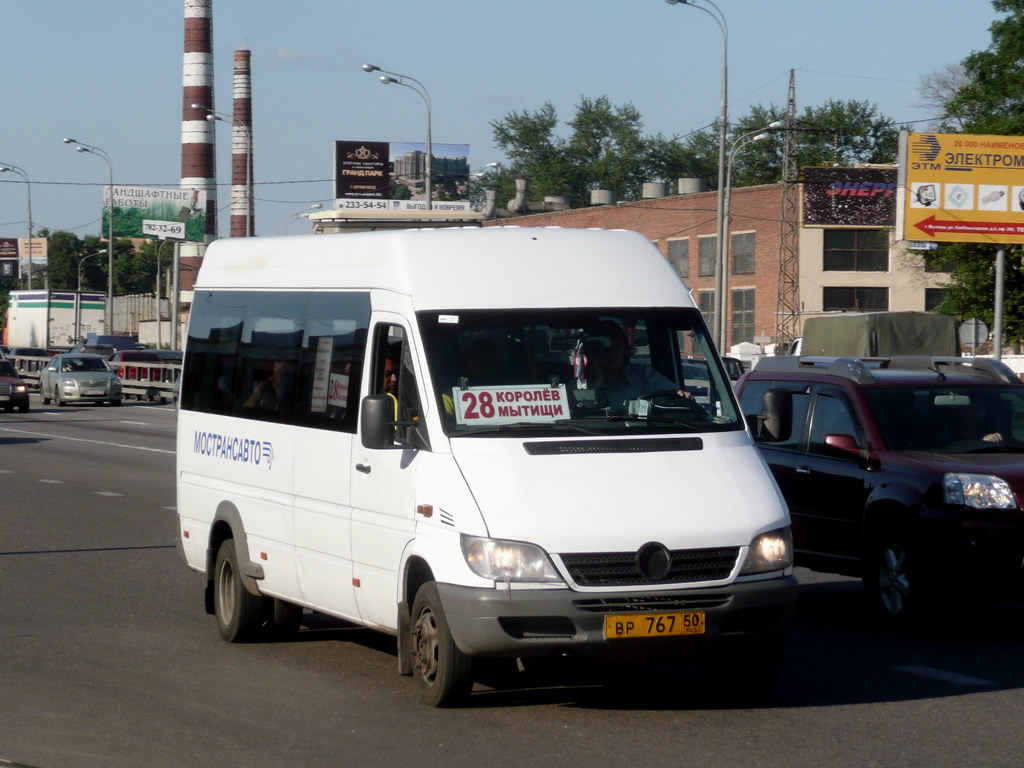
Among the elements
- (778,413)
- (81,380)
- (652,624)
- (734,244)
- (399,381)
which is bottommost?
(81,380)

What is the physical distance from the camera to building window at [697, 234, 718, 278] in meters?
74.8

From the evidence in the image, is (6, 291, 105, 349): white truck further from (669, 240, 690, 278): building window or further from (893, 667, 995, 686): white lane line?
(893, 667, 995, 686): white lane line

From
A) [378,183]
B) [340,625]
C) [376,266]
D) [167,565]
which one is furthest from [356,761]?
[378,183]

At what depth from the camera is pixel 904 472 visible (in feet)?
32.2

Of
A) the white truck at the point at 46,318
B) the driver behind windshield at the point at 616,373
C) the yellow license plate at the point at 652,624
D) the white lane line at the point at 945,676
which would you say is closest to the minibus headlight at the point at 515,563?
the yellow license plate at the point at 652,624

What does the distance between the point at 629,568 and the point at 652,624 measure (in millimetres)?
255

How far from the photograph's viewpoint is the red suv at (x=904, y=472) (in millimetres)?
9297

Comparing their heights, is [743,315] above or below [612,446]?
above

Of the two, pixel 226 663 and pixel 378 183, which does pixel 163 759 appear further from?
pixel 378 183

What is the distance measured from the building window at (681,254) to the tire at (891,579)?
220ft

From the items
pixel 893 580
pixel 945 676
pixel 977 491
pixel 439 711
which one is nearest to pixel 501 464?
pixel 439 711

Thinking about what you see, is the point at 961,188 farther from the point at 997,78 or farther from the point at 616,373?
the point at 616,373

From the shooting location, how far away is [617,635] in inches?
265

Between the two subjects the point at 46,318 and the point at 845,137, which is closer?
the point at 46,318
